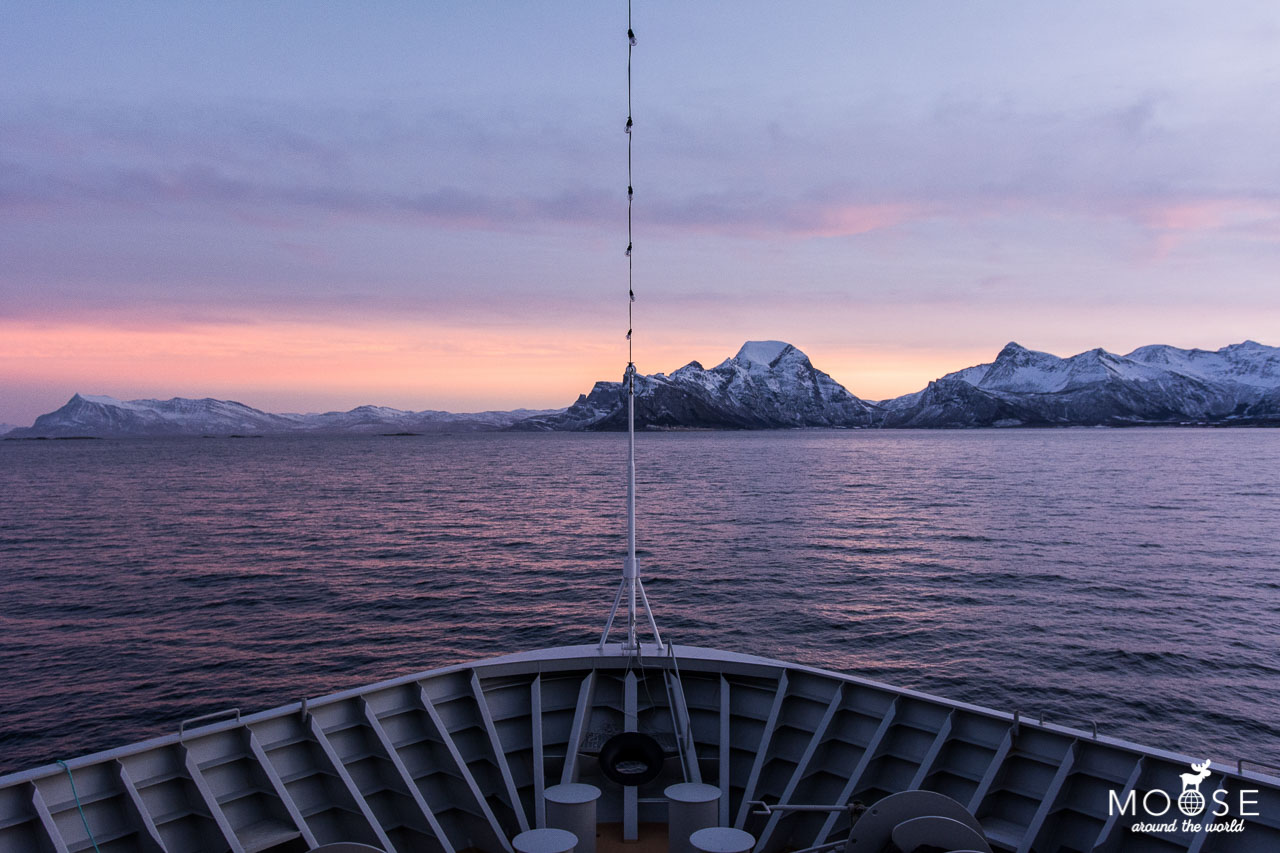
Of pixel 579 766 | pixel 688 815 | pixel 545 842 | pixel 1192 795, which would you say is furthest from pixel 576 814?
pixel 1192 795

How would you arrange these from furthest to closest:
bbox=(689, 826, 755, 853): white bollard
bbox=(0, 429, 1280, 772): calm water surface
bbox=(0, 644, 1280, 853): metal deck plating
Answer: bbox=(0, 429, 1280, 772): calm water surface, bbox=(0, 644, 1280, 853): metal deck plating, bbox=(689, 826, 755, 853): white bollard

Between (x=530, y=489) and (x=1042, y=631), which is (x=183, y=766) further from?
(x=530, y=489)

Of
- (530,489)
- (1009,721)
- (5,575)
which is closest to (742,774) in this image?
(1009,721)

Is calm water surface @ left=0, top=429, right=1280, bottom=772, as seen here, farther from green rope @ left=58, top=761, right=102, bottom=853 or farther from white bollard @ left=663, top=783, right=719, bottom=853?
white bollard @ left=663, top=783, right=719, bottom=853

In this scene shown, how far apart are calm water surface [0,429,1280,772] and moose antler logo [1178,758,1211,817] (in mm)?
18109

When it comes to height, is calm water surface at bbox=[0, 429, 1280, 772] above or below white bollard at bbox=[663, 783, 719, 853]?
below

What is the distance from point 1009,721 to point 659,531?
5683 cm

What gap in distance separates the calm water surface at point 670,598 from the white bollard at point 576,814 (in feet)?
66.2

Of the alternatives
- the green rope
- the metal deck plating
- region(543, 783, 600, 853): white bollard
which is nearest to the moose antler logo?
the metal deck plating

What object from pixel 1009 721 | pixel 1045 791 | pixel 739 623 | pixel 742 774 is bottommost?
pixel 739 623

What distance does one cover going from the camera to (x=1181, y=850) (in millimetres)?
8320

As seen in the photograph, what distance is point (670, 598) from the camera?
41.2 metres

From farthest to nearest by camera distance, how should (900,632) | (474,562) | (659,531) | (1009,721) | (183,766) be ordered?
(659,531)
(474,562)
(900,632)
(1009,721)
(183,766)

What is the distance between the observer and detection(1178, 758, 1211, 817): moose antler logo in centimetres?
828
